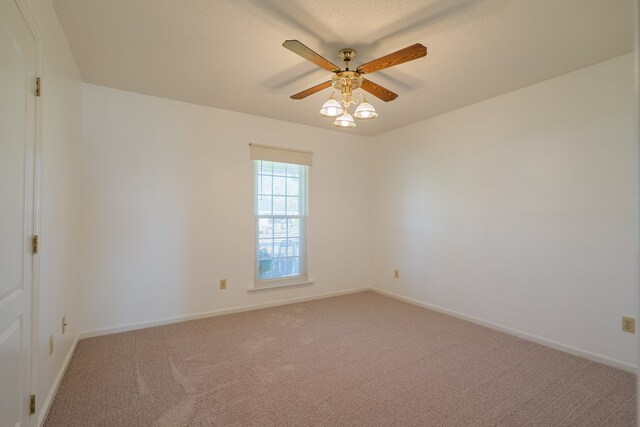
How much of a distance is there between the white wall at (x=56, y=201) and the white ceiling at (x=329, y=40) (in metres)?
0.24

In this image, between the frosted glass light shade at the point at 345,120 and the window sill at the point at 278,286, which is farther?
the window sill at the point at 278,286

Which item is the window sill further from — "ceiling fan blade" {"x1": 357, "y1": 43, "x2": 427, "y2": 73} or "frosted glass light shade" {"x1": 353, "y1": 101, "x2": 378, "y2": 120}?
"ceiling fan blade" {"x1": 357, "y1": 43, "x2": 427, "y2": 73}

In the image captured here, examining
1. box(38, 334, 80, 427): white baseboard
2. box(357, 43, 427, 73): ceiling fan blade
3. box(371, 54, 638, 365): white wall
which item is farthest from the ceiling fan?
box(38, 334, 80, 427): white baseboard

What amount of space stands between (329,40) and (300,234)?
2.63 m

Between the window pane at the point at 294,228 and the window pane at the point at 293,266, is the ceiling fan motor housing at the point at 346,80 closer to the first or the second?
the window pane at the point at 294,228

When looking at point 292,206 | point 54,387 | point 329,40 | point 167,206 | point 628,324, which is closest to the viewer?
point 54,387

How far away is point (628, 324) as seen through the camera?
7.84 ft

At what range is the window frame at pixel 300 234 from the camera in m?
3.91

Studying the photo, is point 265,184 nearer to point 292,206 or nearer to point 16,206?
point 292,206

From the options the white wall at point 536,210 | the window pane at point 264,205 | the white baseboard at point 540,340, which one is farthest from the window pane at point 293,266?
the white baseboard at point 540,340

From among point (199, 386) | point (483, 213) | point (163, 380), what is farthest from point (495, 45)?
point (163, 380)

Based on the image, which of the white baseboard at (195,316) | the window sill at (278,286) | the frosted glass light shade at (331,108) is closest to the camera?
the frosted glass light shade at (331,108)

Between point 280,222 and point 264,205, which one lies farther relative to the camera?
point 280,222

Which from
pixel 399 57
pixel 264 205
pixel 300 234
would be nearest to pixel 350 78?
pixel 399 57
